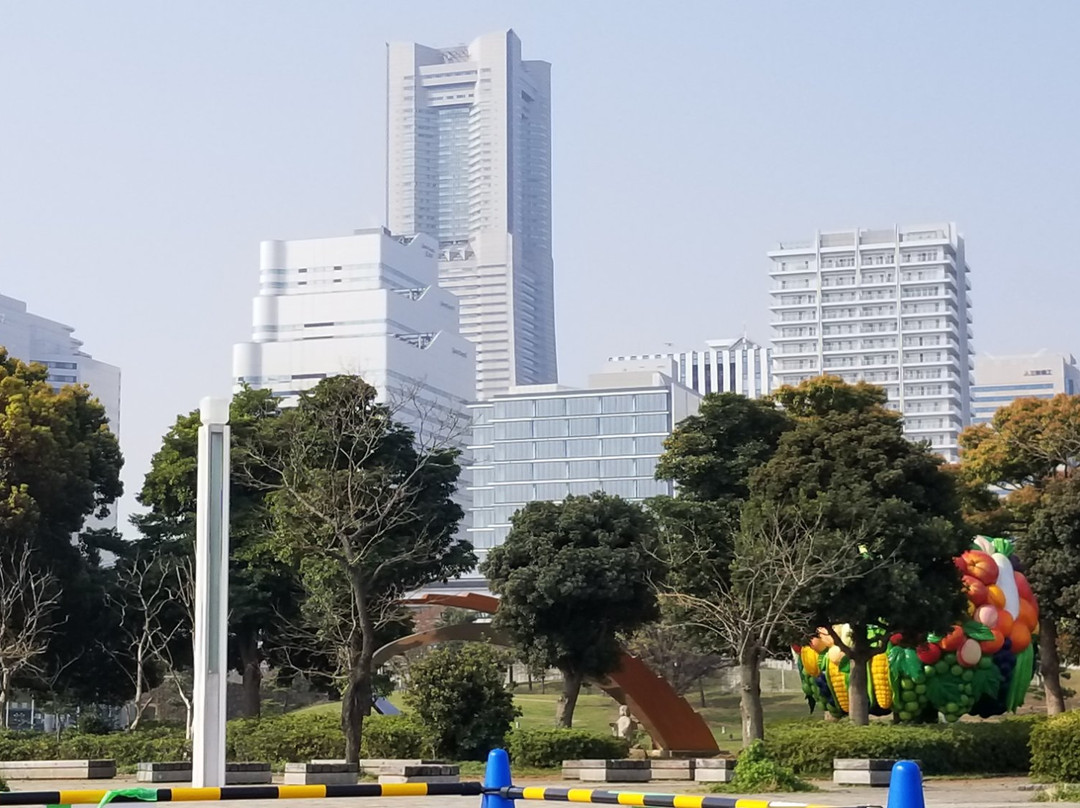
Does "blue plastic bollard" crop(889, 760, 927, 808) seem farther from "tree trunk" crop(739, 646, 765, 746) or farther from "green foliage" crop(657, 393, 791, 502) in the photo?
"green foliage" crop(657, 393, 791, 502)

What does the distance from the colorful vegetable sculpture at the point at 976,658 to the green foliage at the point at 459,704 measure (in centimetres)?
633

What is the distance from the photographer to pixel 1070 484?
33.8 meters

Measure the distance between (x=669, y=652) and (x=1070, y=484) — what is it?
23.7 meters

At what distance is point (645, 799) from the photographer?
7266mm

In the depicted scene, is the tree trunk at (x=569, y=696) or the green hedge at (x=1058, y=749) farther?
the tree trunk at (x=569, y=696)

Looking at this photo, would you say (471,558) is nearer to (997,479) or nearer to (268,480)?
(268,480)

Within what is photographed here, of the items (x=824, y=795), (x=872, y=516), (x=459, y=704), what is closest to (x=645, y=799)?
(x=824, y=795)

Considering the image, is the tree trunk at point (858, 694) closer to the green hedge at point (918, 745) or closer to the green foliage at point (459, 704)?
the green hedge at point (918, 745)

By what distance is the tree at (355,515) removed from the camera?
27.3 metres

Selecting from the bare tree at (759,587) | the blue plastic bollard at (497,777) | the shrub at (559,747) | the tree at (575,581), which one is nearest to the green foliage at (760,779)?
the bare tree at (759,587)

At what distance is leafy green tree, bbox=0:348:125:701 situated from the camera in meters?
33.8

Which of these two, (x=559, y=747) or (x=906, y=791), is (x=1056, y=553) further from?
(x=906, y=791)

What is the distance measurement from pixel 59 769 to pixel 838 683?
52.6ft

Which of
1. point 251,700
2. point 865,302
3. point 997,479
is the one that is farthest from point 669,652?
point 865,302
